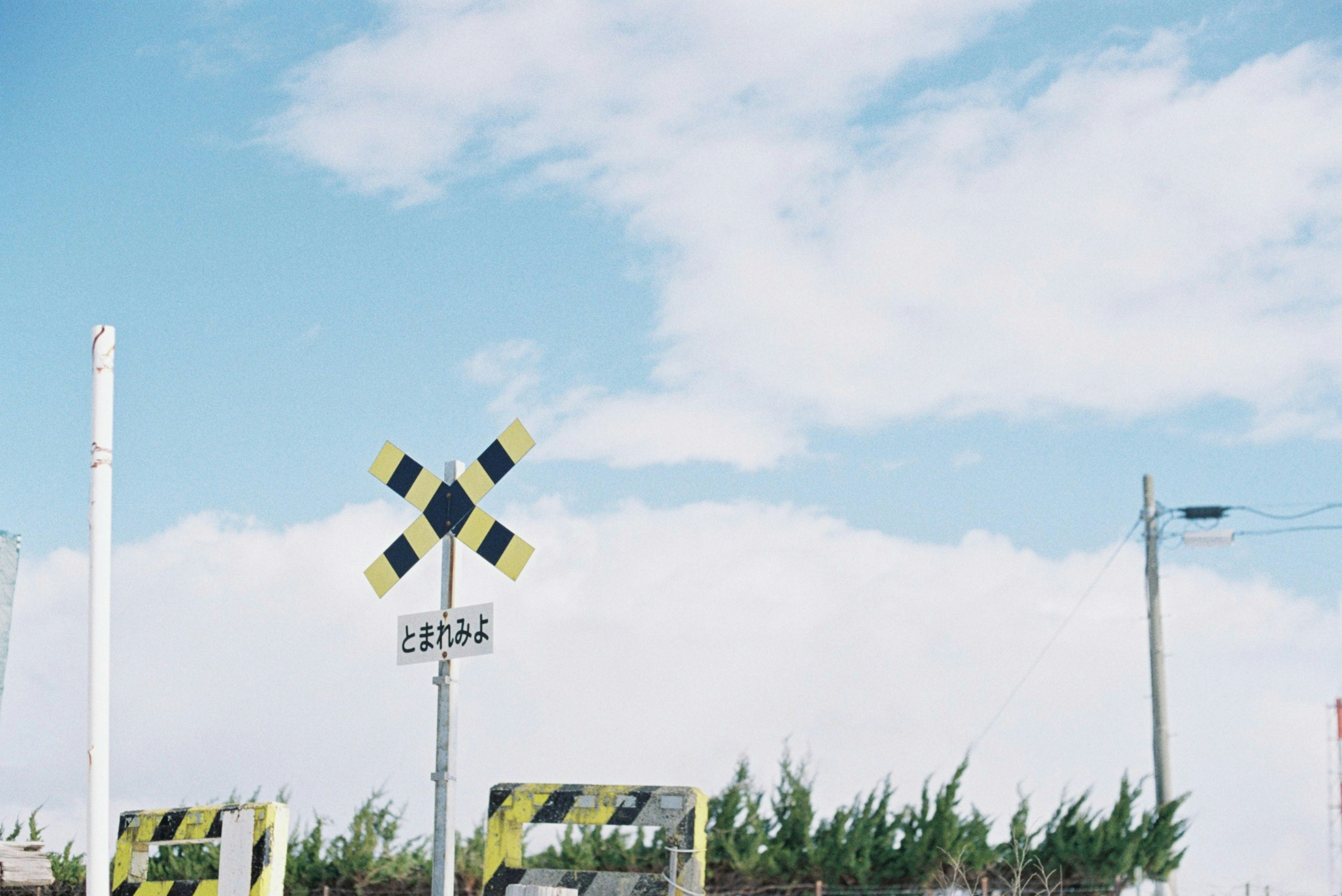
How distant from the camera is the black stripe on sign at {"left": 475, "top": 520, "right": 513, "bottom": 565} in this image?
7.20m

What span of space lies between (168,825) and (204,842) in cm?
49

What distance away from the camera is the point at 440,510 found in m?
7.52

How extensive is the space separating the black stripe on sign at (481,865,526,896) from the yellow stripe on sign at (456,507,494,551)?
5.41ft

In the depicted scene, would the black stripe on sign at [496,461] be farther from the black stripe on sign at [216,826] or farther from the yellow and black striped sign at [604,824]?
the black stripe on sign at [216,826]

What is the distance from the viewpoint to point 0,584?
7.68 m

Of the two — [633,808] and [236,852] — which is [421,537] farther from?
[633,808]

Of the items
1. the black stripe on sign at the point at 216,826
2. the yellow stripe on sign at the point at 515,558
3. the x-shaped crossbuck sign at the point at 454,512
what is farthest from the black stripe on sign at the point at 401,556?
the black stripe on sign at the point at 216,826

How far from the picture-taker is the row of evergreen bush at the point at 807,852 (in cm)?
1426

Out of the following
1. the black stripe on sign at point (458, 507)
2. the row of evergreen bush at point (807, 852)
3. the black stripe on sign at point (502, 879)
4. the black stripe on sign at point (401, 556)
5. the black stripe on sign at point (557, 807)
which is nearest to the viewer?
the black stripe on sign at point (557, 807)

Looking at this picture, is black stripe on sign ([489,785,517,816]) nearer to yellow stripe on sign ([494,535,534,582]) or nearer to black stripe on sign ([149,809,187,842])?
yellow stripe on sign ([494,535,534,582])

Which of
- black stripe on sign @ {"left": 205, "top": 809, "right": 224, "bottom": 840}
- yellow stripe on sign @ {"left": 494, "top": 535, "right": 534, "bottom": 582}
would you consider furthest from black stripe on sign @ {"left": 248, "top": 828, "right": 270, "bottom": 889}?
yellow stripe on sign @ {"left": 494, "top": 535, "right": 534, "bottom": 582}

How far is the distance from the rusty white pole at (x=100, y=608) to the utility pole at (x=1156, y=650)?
1381cm

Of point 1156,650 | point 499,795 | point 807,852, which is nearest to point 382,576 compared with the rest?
point 499,795

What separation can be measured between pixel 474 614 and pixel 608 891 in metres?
1.52
